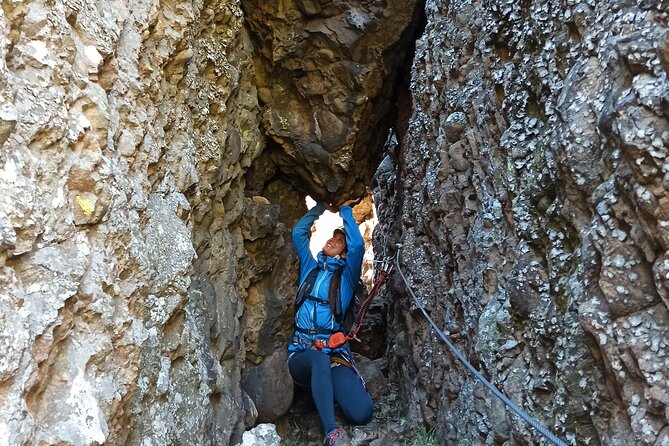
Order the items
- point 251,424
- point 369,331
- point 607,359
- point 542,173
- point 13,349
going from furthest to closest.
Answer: point 369,331
point 251,424
point 542,173
point 607,359
point 13,349

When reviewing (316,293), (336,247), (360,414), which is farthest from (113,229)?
(336,247)

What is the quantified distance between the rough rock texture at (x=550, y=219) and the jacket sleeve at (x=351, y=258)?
86 centimetres

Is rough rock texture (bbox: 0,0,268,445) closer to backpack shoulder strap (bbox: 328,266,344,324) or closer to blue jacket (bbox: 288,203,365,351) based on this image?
blue jacket (bbox: 288,203,365,351)

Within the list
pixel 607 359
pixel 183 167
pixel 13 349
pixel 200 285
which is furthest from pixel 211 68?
pixel 607 359

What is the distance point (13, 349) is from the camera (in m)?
1.71

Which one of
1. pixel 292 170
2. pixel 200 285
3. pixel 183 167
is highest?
pixel 292 170

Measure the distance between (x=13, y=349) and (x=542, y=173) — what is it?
2.10m

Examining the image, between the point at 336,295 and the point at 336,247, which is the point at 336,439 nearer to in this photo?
the point at 336,295

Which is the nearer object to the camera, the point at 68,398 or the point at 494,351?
the point at 68,398

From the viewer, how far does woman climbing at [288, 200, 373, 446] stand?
14.7 ft

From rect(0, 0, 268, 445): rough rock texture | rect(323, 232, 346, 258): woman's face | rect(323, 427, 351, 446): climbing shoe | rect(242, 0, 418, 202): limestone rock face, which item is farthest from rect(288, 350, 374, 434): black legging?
rect(242, 0, 418, 202): limestone rock face

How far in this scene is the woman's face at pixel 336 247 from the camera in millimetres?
5172

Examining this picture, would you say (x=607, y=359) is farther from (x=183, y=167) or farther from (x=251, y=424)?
(x=251, y=424)

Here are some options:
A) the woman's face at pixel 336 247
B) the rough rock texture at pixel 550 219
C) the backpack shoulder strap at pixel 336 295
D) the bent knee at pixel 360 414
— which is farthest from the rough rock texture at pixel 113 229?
the rough rock texture at pixel 550 219
